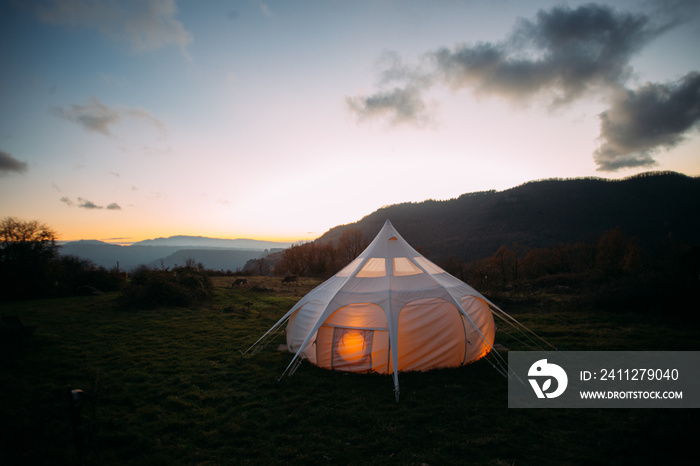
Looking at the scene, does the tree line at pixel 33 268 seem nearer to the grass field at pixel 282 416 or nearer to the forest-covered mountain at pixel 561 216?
→ the grass field at pixel 282 416

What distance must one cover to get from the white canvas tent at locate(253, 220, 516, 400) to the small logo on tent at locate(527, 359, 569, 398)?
107 cm

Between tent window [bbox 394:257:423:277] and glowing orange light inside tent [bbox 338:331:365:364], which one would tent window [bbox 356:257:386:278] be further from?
glowing orange light inside tent [bbox 338:331:365:364]

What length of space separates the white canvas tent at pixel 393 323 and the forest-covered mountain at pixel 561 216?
35.2 m

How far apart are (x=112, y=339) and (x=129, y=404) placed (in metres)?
5.55

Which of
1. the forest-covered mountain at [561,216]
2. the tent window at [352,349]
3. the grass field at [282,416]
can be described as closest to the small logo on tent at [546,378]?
the grass field at [282,416]

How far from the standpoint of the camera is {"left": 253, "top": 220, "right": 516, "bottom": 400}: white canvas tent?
23.1 ft

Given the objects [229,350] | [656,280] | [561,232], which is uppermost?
[561,232]

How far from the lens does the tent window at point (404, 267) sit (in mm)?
7983

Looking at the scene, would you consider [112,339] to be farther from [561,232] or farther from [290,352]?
[561,232]

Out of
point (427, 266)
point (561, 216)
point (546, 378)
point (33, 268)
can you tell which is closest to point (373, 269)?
point (427, 266)

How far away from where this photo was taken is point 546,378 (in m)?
6.56

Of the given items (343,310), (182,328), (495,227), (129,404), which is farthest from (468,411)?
(495,227)

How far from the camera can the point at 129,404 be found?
590 cm

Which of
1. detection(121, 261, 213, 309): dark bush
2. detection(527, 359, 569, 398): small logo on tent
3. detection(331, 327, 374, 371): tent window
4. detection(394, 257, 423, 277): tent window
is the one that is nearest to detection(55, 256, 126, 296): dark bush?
detection(121, 261, 213, 309): dark bush
